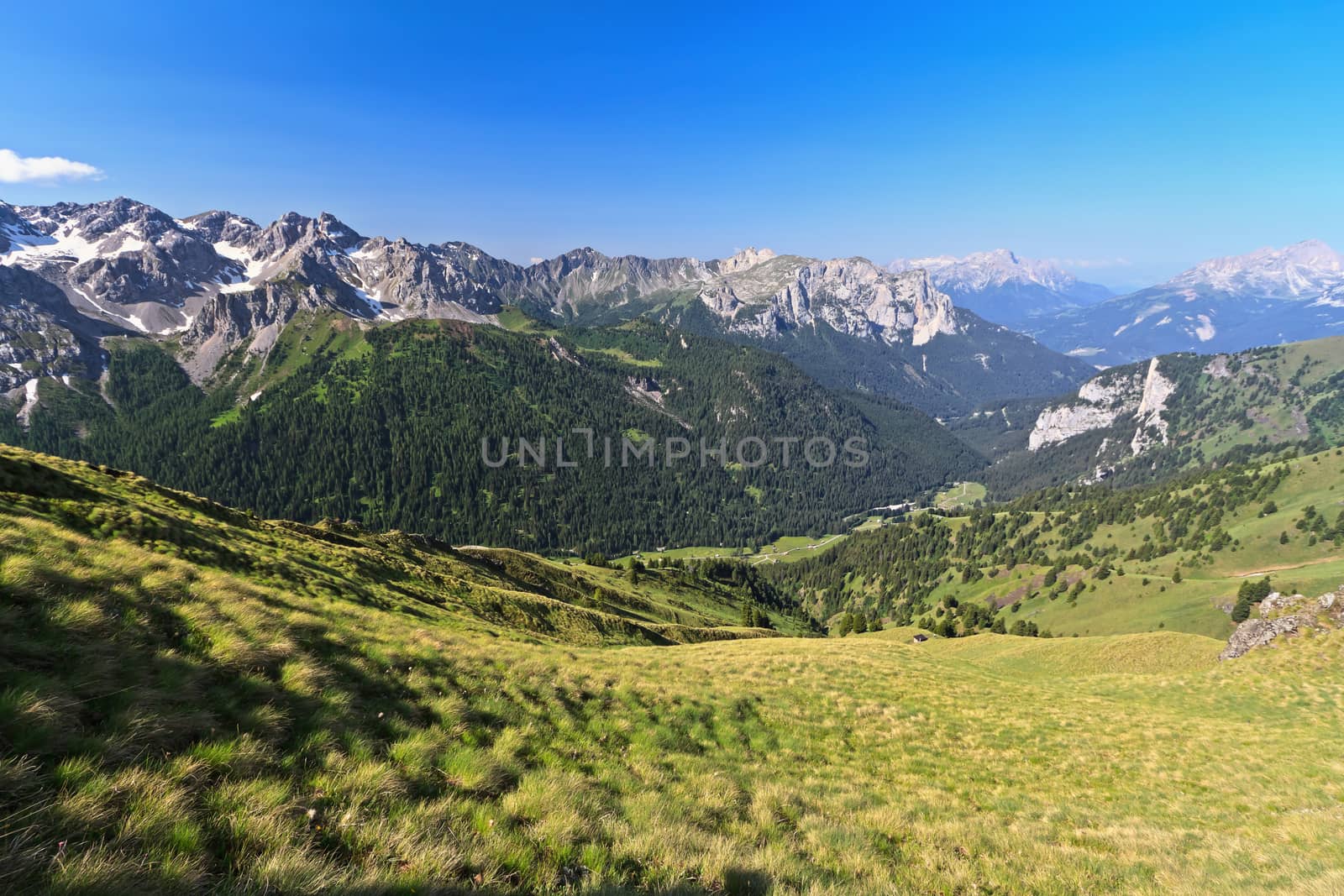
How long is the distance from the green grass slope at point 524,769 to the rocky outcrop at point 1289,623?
14.6m

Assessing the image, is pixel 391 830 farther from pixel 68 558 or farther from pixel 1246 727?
pixel 1246 727

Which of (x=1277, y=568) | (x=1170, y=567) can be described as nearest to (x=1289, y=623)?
(x=1277, y=568)

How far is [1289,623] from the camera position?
39.4 m

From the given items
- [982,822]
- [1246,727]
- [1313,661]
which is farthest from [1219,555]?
[982,822]

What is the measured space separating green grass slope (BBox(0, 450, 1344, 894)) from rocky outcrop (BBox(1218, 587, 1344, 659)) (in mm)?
14639

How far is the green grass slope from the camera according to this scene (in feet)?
18.0

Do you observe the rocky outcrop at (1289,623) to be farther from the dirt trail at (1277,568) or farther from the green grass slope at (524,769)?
the dirt trail at (1277,568)

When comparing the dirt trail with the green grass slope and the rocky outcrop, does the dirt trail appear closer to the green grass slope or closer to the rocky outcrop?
the rocky outcrop

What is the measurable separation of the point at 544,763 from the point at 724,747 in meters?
7.87

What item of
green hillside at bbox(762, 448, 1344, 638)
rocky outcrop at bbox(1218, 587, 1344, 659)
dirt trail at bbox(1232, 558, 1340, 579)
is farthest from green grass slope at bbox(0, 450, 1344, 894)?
dirt trail at bbox(1232, 558, 1340, 579)

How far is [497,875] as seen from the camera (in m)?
6.39

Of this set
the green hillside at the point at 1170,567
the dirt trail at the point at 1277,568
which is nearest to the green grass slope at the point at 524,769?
the green hillside at the point at 1170,567

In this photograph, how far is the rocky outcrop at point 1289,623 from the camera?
37969 mm

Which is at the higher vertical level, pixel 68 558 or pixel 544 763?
pixel 68 558
